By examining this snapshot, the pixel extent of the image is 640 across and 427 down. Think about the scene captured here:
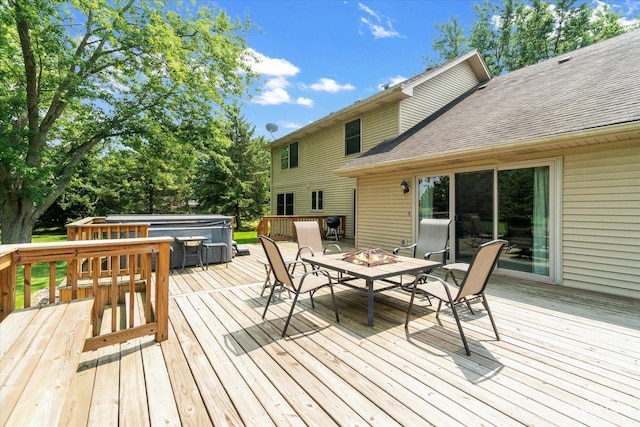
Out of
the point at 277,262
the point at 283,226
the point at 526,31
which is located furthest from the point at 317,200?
the point at 526,31

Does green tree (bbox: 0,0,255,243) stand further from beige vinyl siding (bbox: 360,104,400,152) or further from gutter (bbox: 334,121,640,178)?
gutter (bbox: 334,121,640,178)

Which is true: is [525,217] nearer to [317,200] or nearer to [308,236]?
[308,236]

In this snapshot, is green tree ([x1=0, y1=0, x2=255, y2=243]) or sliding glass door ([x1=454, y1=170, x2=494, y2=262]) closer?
sliding glass door ([x1=454, y1=170, x2=494, y2=262])

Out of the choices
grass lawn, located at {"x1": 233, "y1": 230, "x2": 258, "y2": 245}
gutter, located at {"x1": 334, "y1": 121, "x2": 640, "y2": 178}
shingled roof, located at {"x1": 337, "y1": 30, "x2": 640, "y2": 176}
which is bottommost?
grass lawn, located at {"x1": 233, "y1": 230, "x2": 258, "y2": 245}

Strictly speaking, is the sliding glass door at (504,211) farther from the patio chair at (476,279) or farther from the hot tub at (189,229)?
the hot tub at (189,229)

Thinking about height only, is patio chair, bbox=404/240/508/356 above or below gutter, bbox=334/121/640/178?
below

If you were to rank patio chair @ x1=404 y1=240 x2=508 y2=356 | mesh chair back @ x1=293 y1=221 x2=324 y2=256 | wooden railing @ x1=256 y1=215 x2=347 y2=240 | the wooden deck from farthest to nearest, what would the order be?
wooden railing @ x1=256 y1=215 x2=347 y2=240 < mesh chair back @ x1=293 y1=221 x2=324 y2=256 < patio chair @ x1=404 y1=240 x2=508 y2=356 < the wooden deck

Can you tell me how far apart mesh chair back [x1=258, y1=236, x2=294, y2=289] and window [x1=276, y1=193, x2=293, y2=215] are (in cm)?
1166

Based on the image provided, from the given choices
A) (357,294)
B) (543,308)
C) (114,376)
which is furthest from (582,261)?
(114,376)

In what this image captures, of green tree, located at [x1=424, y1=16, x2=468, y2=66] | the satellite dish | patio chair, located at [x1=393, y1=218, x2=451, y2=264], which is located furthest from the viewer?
green tree, located at [x1=424, y1=16, x2=468, y2=66]

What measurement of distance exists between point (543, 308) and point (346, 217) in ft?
26.5

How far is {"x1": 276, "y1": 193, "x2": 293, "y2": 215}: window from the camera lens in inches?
594

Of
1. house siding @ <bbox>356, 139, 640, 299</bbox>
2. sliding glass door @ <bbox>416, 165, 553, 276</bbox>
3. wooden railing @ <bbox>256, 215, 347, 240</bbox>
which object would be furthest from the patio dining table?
wooden railing @ <bbox>256, 215, 347, 240</bbox>

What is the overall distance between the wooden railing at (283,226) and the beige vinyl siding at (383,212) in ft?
8.56
